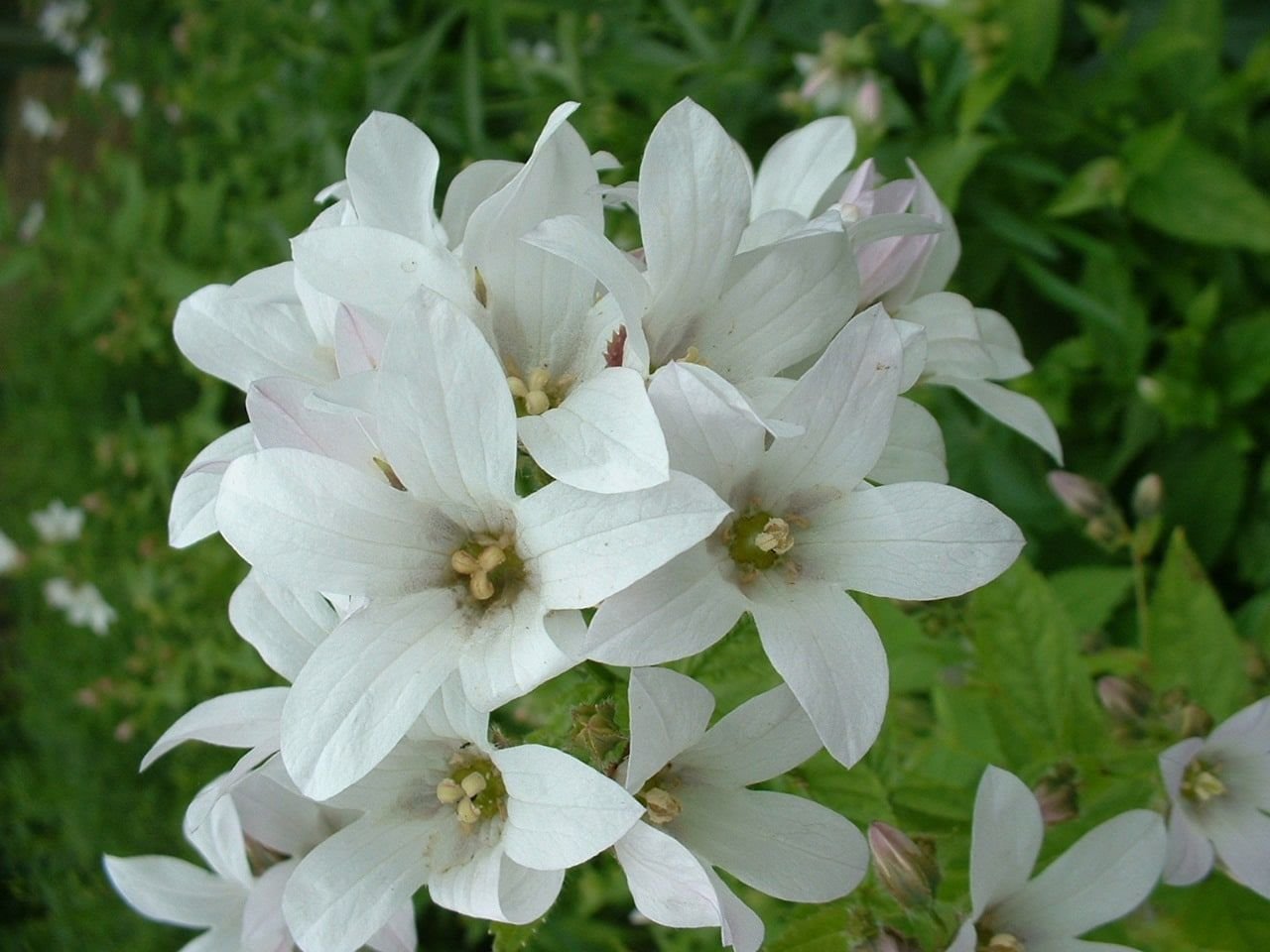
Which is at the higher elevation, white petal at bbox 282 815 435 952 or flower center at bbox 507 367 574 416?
flower center at bbox 507 367 574 416

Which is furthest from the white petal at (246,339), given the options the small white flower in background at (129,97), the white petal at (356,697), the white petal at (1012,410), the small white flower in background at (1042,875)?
the small white flower in background at (129,97)

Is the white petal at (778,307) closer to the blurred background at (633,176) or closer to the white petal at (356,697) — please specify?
the white petal at (356,697)

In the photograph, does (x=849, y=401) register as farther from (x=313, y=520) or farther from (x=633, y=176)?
(x=633, y=176)

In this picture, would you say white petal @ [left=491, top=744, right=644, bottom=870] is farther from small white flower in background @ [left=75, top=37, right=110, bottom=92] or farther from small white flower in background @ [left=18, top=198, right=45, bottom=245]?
small white flower in background @ [left=75, top=37, right=110, bottom=92]

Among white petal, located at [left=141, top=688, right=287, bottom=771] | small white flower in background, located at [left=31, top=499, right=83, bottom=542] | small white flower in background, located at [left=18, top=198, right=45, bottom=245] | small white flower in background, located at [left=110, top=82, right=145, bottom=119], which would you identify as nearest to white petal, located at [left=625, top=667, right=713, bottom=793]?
white petal, located at [left=141, top=688, right=287, bottom=771]

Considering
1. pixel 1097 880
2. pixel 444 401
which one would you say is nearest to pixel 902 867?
pixel 1097 880
